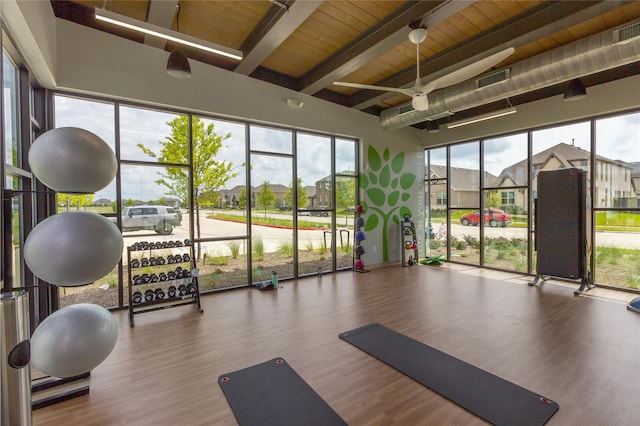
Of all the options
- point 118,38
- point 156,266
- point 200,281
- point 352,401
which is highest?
point 118,38

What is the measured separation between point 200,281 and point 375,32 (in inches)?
194

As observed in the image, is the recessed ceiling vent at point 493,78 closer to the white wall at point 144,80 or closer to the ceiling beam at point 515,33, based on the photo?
the ceiling beam at point 515,33

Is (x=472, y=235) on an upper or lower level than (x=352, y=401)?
upper

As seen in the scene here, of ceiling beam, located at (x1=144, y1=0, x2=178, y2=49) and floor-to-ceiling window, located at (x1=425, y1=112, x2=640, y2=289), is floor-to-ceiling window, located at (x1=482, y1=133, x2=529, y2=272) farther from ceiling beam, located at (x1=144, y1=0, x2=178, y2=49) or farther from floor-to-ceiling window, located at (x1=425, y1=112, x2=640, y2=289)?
ceiling beam, located at (x1=144, y1=0, x2=178, y2=49)

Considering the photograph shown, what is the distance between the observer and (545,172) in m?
5.62

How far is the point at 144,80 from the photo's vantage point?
4.49 meters

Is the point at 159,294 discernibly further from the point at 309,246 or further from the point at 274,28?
the point at 274,28

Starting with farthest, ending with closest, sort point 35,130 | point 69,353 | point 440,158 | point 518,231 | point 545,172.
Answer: point 440,158 → point 518,231 → point 545,172 → point 35,130 → point 69,353

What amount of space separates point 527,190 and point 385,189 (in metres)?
3.15

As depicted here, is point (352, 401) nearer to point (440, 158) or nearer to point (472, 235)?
point (472, 235)

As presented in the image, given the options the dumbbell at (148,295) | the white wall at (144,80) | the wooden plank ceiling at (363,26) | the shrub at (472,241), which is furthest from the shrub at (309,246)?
the shrub at (472,241)

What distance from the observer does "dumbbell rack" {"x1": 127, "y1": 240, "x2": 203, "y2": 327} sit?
13.8 feet

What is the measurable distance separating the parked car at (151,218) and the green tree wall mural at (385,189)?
4.29m

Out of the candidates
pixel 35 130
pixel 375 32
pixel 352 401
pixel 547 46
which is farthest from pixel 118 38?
pixel 547 46
